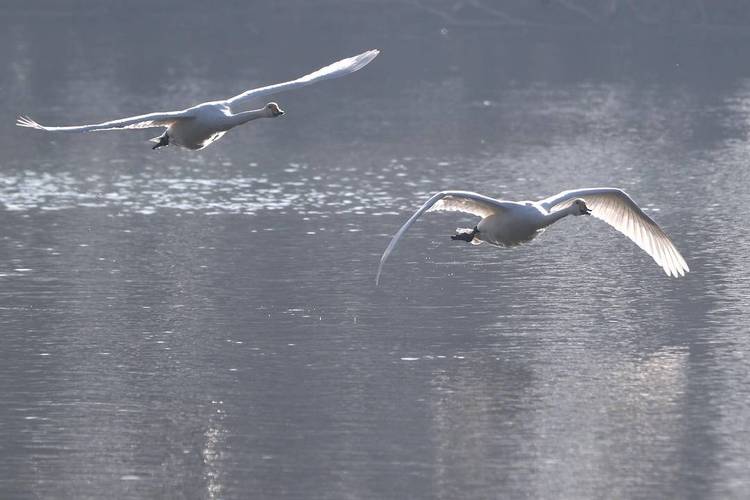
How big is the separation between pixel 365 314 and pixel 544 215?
337 centimetres

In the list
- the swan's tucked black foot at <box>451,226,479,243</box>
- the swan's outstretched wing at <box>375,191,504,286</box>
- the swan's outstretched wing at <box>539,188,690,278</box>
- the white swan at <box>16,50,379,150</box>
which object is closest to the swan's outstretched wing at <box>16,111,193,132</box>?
the white swan at <box>16,50,379,150</box>

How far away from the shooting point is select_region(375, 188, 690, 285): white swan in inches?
969

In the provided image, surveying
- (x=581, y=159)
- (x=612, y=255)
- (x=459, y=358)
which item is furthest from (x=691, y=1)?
(x=459, y=358)

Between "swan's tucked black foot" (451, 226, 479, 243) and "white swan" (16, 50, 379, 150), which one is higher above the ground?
"white swan" (16, 50, 379, 150)

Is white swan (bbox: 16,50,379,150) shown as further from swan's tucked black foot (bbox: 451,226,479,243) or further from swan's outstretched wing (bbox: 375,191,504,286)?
swan's tucked black foot (bbox: 451,226,479,243)

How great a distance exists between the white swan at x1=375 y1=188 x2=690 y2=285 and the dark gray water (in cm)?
106

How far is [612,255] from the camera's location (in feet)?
105

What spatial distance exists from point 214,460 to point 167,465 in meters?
0.49

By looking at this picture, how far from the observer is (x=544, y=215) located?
2459 cm

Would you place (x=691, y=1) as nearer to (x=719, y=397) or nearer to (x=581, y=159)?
(x=581, y=159)

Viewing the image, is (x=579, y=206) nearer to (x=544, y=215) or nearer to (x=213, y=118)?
(x=544, y=215)

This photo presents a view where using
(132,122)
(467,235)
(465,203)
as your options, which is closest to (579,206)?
(467,235)

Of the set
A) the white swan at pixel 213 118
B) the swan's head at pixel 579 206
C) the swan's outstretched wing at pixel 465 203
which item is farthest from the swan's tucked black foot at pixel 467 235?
the white swan at pixel 213 118

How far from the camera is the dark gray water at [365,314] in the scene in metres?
19.3
